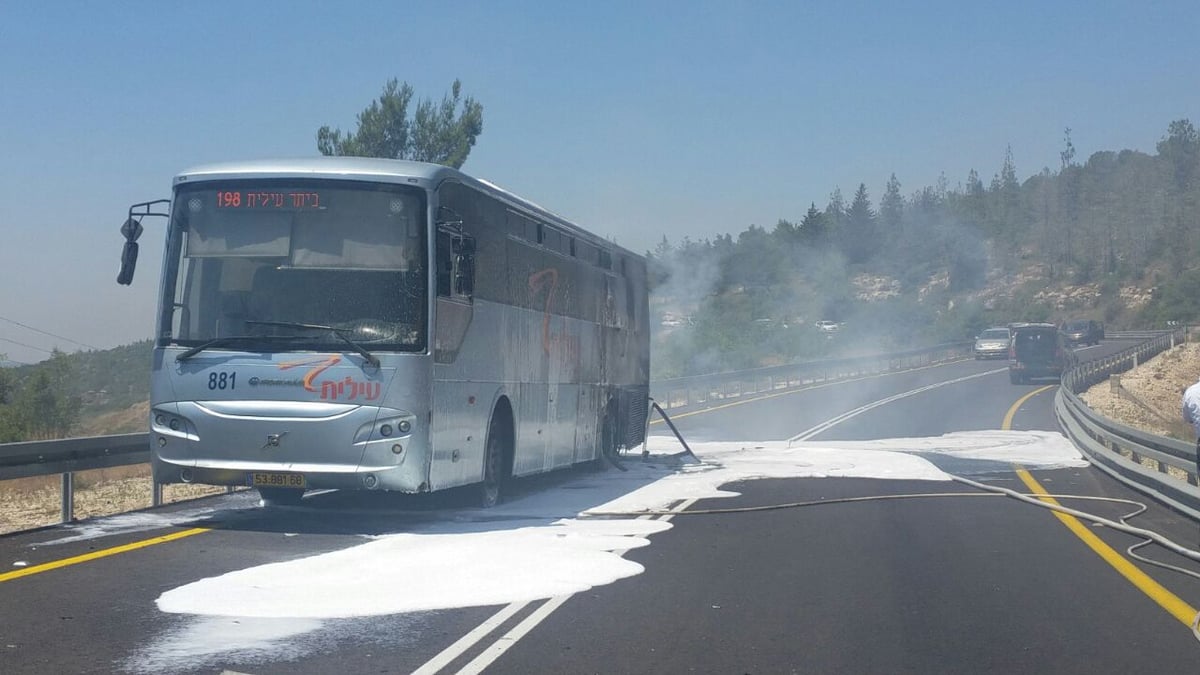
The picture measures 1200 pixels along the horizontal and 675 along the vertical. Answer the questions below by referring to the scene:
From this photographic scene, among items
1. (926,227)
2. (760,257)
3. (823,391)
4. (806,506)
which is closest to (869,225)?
(926,227)

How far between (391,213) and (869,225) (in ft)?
571

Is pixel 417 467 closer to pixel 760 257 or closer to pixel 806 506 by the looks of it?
pixel 806 506

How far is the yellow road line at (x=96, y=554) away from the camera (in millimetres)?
9383

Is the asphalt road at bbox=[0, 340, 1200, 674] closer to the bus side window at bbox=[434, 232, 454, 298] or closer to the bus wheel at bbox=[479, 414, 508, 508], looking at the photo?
the bus wheel at bbox=[479, 414, 508, 508]

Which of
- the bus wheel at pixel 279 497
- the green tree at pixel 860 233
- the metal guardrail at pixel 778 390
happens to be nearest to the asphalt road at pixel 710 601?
the bus wheel at pixel 279 497

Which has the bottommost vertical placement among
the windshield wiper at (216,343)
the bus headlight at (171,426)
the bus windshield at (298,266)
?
the bus headlight at (171,426)

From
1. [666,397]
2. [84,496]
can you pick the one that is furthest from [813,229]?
[84,496]

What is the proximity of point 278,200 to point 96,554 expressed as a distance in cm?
354

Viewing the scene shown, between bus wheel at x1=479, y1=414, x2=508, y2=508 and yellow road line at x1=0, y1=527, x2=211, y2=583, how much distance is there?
303 centimetres

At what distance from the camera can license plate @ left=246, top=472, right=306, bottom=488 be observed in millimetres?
11641

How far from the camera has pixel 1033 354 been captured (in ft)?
169

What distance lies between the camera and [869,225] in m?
181

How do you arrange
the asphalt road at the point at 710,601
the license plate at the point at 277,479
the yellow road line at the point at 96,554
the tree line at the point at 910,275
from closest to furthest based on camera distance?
the asphalt road at the point at 710,601
the yellow road line at the point at 96,554
the license plate at the point at 277,479
the tree line at the point at 910,275

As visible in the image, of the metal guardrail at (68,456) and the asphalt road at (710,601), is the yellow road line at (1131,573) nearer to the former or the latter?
the asphalt road at (710,601)
